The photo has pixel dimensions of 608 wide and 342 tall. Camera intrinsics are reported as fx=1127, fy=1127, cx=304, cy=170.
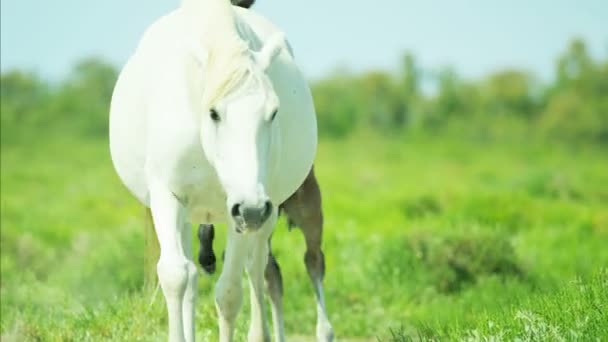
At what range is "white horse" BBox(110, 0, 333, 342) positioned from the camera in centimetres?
464

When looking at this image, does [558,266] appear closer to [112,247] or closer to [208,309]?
[112,247]

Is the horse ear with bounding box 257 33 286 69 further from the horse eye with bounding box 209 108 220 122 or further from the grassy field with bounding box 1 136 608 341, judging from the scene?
the grassy field with bounding box 1 136 608 341

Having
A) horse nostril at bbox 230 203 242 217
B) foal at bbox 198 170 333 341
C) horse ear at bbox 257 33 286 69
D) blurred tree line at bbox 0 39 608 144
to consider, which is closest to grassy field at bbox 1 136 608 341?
foal at bbox 198 170 333 341

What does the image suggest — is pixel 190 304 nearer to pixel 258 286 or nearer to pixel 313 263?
pixel 258 286

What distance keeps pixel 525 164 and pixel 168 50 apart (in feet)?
119

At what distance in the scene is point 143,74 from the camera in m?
5.50

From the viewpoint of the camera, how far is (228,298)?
5.59m

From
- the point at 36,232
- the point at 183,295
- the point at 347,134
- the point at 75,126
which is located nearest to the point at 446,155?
the point at 347,134

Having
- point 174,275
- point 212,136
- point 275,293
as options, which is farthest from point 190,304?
point 275,293

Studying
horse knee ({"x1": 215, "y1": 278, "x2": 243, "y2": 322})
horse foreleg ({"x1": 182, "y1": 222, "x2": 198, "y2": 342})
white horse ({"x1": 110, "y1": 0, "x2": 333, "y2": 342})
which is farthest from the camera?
horse knee ({"x1": 215, "y1": 278, "x2": 243, "y2": 322})

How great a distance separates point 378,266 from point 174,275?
645 centimetres

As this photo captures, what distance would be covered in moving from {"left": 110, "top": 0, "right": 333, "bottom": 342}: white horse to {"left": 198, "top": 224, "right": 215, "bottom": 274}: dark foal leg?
1.02 m

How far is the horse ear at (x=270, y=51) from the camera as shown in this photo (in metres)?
4.94

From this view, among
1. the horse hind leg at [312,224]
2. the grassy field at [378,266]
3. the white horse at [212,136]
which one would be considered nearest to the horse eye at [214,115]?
the white horse at [212,136]
